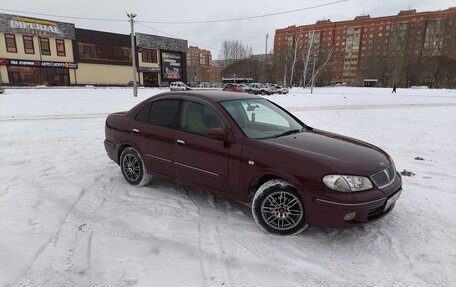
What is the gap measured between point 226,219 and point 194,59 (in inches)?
5063

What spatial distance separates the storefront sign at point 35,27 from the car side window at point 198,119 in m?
58.8

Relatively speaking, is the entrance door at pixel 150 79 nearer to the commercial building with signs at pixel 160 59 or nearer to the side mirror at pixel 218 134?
the commercial building with signs at pixel 160 59

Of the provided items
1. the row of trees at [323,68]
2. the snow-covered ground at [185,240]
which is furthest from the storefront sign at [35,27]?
the snow-covered ground at [185,240]

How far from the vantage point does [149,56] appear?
6356cm

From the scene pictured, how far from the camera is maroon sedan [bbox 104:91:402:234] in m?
3.13

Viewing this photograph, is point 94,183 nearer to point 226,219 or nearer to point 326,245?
point 226,219

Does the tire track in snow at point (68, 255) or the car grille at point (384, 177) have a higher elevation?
the car grille at point (384, 177)

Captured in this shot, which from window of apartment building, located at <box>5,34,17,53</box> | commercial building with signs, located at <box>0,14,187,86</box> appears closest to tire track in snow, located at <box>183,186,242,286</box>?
commercial building with signs, located at <box>0,14,187,86</box>

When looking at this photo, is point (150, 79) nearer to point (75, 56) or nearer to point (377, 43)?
point (75, 56)

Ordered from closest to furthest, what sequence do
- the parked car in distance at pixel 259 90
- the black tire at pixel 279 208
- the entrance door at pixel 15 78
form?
the black tire at pixel 279 208 → the parked car in distance at pixel 259 90 → the entrance door at pixel 15 78

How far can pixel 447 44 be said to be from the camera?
294 feet

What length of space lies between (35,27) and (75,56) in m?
7.17

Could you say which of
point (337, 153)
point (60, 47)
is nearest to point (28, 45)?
point (60, 47)

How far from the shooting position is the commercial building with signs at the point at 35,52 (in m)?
48.7
